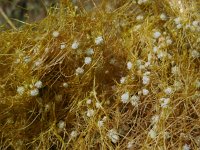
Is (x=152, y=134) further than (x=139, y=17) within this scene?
No

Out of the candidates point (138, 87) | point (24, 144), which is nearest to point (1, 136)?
point (24, 144)

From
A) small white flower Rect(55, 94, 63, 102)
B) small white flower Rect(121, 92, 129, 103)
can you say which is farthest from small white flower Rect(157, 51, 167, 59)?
small white flower Rect(55, 94, 63, 102)

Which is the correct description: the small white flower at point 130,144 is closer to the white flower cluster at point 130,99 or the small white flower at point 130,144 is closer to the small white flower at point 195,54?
the white flower cluster at point 130,99

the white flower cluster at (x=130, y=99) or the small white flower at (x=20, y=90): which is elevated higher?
the small white flower at (x=20, y=90)

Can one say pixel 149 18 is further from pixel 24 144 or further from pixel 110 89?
pixel 24 144

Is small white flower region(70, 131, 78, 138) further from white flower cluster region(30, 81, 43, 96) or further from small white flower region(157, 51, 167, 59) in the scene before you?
small white flower region(157, 51, 167, 59)

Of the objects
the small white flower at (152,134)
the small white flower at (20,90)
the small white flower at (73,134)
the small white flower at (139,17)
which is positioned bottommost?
the small white flower at (152,134)

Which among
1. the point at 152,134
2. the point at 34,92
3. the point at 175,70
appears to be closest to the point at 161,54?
the point at 175,70

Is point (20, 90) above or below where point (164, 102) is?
above

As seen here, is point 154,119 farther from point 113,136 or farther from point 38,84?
point 38,84

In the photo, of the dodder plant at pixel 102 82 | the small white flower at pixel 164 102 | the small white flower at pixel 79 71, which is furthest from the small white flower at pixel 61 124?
the small white flower at pixel 164 102

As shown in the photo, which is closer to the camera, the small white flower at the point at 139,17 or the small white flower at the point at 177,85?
the small white flower at the point at 177,85
